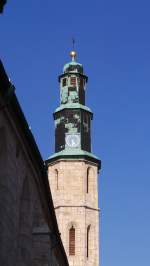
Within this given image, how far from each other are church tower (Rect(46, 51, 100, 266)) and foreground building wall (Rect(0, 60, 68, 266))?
16734mm

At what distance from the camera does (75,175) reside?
1586 inches

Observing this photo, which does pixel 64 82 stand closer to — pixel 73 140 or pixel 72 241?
pixel 73 140

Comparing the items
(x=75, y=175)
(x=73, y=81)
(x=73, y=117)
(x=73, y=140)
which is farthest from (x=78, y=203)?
(x=73, y=81)

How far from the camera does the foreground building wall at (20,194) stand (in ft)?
46.5

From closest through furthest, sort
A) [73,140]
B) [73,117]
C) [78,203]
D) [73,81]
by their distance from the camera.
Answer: [78,203], [73,140], [73,117], [73,81]

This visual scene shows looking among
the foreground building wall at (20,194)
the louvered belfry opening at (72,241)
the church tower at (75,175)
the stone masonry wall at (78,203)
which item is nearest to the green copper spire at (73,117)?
the church tower at (75,175)

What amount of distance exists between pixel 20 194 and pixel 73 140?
25454 millimetres

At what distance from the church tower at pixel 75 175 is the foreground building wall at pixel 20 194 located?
54.9ft

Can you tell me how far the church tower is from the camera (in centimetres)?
3834

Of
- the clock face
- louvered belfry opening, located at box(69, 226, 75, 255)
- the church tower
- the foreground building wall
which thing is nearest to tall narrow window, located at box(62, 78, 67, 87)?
the church tower

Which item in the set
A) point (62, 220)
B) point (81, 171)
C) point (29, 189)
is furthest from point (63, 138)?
point (29, 189)

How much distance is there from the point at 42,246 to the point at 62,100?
25.2m

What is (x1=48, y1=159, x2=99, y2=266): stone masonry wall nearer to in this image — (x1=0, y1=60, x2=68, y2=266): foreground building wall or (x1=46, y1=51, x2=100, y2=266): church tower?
(x1=46, y1=51, x2=100, y2=266): church tower

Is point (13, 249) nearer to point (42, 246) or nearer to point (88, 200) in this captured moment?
point (42, 246)
